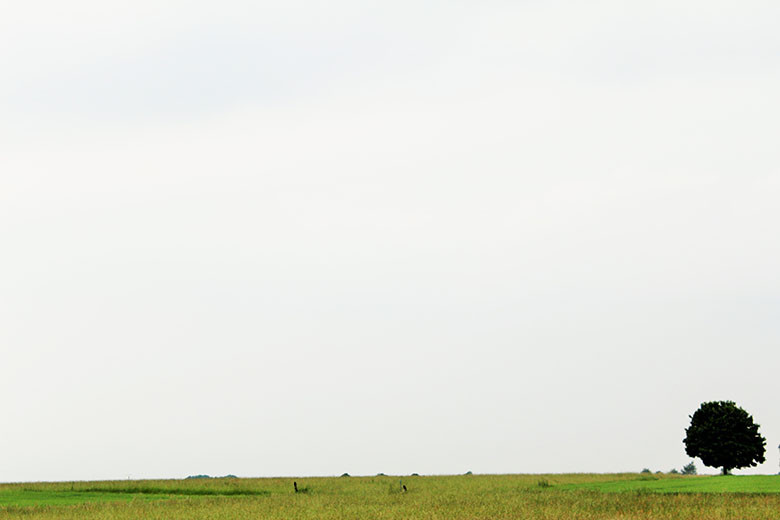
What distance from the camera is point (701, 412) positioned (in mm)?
89062

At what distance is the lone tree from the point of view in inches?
3361

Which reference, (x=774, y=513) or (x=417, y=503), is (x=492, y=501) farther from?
(x=774, y=513)

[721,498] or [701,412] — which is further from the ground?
[701,412]

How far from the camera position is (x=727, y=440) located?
85.6 meters

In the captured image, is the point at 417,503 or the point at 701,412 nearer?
the point at 417,503

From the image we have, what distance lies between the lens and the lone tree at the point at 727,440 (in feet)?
280

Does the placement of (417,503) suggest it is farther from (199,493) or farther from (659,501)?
(199,493)

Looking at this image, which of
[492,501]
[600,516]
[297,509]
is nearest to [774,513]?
[600,516]

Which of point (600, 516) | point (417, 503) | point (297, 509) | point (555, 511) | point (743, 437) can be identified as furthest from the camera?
point (743, 437)

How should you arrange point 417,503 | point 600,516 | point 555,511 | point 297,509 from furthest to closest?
point 417,503
point 297,509
point 555,511
point 600,516

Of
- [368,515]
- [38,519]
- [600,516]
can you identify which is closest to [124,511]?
[38,519]

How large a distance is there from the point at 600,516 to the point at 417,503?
10.8 meters

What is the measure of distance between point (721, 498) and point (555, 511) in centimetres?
1054

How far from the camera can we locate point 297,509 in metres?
36.6
